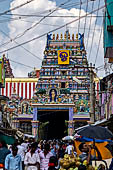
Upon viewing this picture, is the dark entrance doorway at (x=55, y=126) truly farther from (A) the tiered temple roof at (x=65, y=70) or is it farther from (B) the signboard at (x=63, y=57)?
(B) the signboard at (x=63, y=57)

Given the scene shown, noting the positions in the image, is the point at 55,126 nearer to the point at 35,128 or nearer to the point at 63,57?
the point at 35,128

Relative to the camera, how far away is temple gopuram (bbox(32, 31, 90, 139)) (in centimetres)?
4275

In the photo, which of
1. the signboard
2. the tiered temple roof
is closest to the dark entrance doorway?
the tiered temple roof

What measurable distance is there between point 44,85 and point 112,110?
88.5ft

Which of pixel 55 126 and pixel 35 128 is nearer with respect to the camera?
pixel 35 128

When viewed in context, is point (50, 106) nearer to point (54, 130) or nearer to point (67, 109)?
point (67, 109)

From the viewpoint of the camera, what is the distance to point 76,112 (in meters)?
42.8

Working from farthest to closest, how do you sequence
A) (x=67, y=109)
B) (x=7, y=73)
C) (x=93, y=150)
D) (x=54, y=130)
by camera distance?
(x=7, y=73) < (x=54, y=130) < (x=67, y=109) < (x=93, y=150)

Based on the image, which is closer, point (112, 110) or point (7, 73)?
point (112, 110)

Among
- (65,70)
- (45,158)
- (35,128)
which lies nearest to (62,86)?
(65,70)

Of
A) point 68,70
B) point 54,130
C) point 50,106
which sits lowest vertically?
point 54,130

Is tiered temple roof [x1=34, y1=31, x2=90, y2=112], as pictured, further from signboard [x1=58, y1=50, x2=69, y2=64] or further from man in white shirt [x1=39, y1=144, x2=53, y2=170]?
man in white shirt [x1=39, y1=144, x2=53, y2=170]

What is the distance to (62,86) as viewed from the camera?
46312mm


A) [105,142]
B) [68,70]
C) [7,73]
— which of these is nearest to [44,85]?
[68,70]
